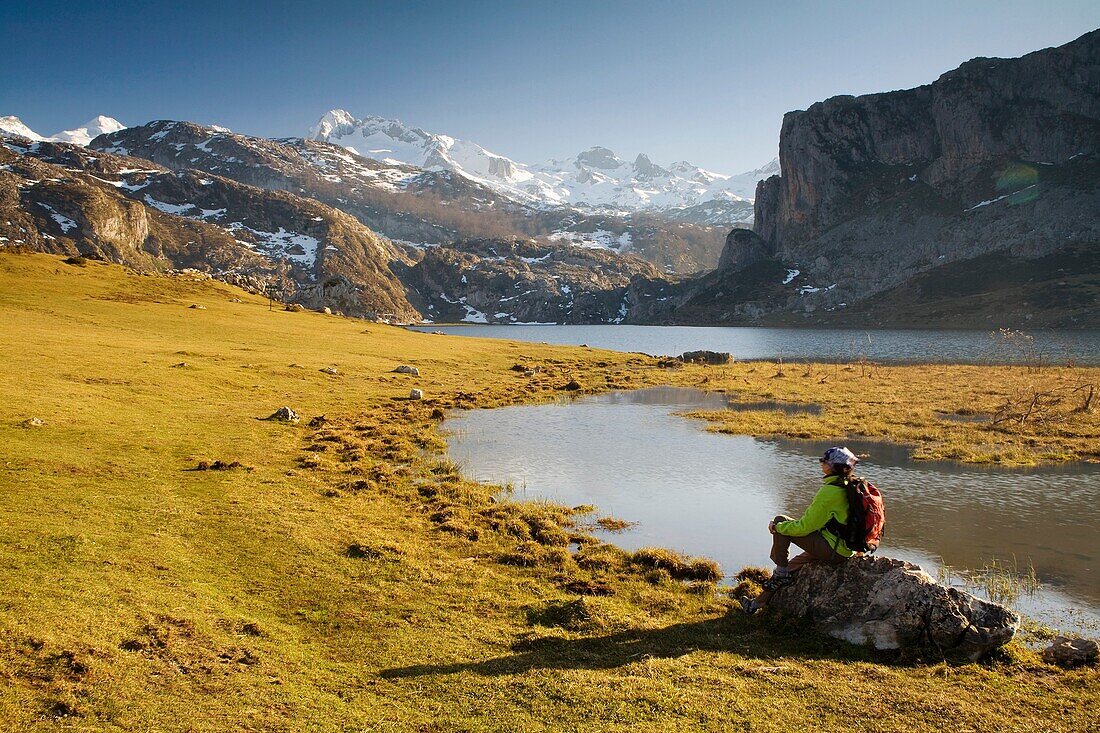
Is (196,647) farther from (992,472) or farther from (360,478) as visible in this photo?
(992,472)

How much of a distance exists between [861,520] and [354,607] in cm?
1015

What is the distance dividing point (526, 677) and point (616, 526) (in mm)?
10520

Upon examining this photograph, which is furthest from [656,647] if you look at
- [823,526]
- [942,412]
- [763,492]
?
[942,412]

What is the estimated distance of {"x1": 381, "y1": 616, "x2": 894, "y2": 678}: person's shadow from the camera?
33.6 ft

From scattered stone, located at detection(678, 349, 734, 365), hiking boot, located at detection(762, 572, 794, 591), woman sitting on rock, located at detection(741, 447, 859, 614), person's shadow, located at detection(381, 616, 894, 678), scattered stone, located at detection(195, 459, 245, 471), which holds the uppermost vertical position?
scattered stone, located at detection(678, 349, 734, 365)

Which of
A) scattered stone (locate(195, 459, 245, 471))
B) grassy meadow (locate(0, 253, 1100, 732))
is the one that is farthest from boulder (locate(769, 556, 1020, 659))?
scattered stone (locate(195, 459, 245, 471))

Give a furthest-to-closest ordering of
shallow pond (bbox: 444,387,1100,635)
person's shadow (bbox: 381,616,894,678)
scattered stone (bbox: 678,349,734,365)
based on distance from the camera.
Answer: scattered stone (bbox: 678,349,734,365), shallow pond (bbox: 444,387,1100,635), person's shadow (bbox: 381,616,894,678)

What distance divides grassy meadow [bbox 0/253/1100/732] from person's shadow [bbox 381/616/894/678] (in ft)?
0.18

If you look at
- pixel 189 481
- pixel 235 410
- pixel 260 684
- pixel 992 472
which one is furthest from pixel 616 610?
pixel 235 410

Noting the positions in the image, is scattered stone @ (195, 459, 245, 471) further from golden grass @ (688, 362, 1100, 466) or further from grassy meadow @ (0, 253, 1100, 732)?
golden grass @ (688, 362, 1100, 466)

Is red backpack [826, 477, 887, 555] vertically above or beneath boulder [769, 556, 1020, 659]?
above

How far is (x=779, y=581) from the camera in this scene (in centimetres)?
1319

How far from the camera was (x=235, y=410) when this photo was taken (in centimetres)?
3186

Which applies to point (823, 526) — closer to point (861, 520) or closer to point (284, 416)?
point (861, 520)
